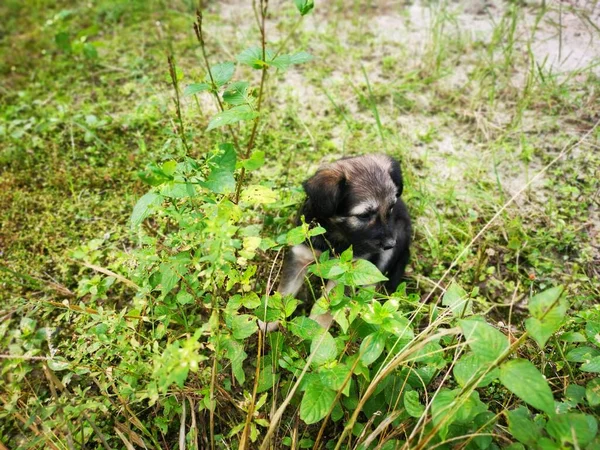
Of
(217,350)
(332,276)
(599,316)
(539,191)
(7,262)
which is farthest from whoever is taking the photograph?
(539,191)

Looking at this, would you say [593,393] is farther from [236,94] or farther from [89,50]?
[89,50]

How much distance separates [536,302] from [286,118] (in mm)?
3425

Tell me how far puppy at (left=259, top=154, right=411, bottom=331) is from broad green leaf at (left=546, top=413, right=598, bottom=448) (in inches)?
57.0

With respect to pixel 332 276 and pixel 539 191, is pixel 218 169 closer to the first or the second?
pixel 332 276

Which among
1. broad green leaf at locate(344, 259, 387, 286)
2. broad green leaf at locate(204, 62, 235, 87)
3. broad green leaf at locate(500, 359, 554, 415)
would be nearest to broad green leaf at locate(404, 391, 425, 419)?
broad green leaf at locate(500, 359, 554, 415)

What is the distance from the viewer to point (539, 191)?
3715 mm

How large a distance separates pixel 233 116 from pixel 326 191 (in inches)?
41.8

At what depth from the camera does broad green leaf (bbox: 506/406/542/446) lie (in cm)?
159

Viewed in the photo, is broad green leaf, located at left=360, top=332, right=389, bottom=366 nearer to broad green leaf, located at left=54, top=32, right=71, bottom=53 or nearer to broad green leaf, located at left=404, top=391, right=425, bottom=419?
broad green leaf, located at left=404, top=391, right=425, bottom=419

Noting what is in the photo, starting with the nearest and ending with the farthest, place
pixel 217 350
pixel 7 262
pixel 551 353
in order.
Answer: pixel 217 350 → pixel 551 353 → pixel 7 262

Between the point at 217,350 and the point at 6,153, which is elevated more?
the point at 6,153

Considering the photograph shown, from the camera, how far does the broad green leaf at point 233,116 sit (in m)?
1.78

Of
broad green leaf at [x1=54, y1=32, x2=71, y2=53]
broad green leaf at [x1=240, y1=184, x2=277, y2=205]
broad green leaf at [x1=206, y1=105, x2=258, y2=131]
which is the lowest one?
broad green leaf at [x1=240, y1=184, x2=277, y2=205]

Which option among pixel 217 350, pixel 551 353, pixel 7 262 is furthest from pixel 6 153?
pixel 551 353
